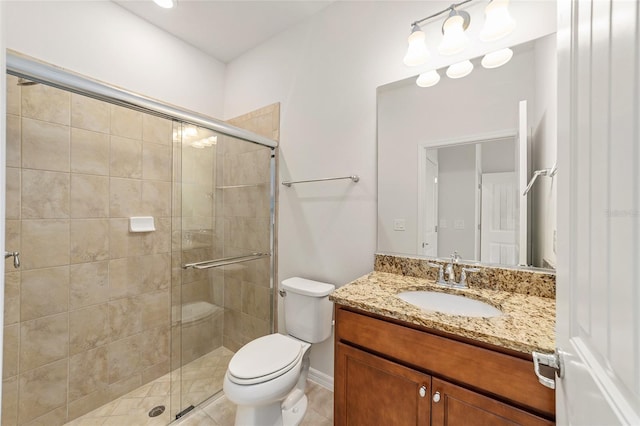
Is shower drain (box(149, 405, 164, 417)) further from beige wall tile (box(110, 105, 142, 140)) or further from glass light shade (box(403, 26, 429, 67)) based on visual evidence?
glass light shade (box(403, 26, 429, 67))

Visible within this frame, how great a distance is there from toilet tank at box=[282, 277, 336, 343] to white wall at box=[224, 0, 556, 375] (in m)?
0.16

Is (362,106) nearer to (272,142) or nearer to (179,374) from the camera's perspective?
(272,142)

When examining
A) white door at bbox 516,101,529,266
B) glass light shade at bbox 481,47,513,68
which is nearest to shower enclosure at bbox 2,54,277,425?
glass light shade at bbox 481,47,513,68

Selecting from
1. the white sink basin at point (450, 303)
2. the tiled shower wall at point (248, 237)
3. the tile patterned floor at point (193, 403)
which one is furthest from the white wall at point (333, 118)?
the white sink basin at point (450, 303)

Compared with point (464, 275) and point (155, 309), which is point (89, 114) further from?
point (464, 275)

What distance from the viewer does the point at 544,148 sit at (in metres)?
1.13

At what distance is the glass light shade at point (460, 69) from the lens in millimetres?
1280

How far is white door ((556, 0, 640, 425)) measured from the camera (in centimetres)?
32

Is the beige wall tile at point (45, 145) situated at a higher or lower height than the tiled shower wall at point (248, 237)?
higher

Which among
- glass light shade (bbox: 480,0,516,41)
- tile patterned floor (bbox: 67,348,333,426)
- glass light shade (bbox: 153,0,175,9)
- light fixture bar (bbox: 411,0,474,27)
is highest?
glass light shade (bbox: 153,0,175,9)

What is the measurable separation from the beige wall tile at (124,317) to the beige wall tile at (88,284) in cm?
10

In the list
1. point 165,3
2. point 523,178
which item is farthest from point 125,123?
point 523,178

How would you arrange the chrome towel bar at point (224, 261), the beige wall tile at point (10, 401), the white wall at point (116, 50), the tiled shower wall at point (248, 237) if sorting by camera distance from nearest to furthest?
1. the beige wall tile at point (10, 401)
2. the white wall at point (116, 50)
3. the chrome towel bar at point (224, 261)
4. the tiled shower wall at point (248, 237)

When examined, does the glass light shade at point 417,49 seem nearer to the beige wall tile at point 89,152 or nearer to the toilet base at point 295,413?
the beige wall tile at point 89,152
